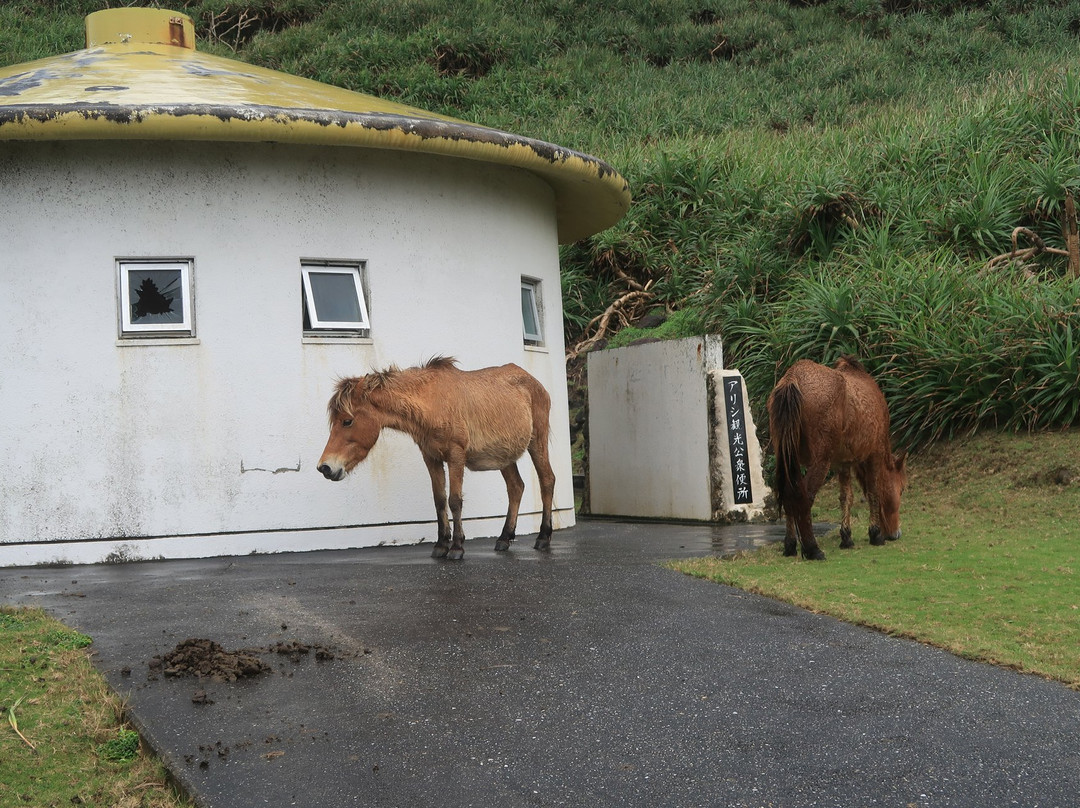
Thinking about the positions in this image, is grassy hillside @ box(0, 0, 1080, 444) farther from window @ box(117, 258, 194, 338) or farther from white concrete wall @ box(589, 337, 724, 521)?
window @ box(117, 258, 194, 338)

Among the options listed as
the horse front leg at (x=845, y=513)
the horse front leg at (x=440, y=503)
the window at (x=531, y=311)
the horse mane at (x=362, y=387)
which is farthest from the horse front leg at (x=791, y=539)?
the window at (x=531, y=311)

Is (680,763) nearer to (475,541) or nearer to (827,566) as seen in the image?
(827,566)

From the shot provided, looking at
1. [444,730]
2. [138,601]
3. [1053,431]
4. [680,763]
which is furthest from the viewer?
[1053,431]

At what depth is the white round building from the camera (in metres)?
9.75

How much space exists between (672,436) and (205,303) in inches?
210

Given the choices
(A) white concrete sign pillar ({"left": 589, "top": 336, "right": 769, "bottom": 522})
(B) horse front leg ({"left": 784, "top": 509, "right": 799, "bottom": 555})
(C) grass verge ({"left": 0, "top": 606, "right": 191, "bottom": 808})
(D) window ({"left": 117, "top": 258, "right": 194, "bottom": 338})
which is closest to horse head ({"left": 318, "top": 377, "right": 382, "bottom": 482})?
(D) window ({"left": 117, "top": 258, "right": 194, "bottom": 338})

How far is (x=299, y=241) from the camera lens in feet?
34.0

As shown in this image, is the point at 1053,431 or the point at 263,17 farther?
the point at 263,17

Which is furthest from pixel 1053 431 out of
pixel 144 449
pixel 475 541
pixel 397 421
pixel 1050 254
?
pixel 144 449

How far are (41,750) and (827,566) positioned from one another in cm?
536

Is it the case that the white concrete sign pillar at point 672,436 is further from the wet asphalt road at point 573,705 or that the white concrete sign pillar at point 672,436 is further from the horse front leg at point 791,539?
the wet asphalt road at point 573,705

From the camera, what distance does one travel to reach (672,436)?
13078mm

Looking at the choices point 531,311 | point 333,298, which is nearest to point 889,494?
point 531,311

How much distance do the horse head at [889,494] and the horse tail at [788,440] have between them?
97 centimetres
